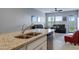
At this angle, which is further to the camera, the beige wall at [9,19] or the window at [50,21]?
the window at [50,21]

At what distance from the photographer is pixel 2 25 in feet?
14.0

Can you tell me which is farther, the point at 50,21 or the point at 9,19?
the point at 50,21

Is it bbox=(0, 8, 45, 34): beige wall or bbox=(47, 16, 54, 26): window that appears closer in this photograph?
bbox=(0, 8, 45, 34): beige wall

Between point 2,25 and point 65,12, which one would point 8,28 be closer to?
point 2,25

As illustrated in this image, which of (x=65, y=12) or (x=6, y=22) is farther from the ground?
(x=65, y=12)
